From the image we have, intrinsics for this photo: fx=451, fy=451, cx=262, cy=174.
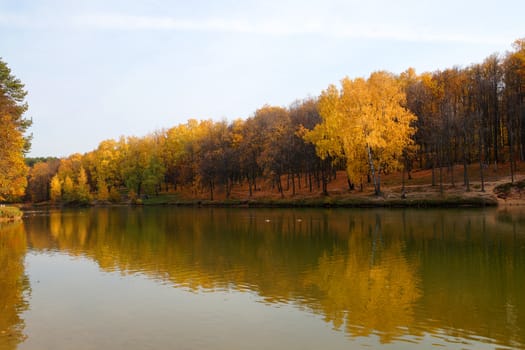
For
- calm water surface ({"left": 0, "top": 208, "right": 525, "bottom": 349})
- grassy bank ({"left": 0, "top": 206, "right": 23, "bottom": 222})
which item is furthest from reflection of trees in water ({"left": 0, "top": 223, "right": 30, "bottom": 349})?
grassy bank ({"left": 0, "top": 206, "right": 23, "bottom": 222})

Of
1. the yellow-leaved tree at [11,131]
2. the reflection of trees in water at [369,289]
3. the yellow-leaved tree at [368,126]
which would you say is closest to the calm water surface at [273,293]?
the reflection of trees in water at [369,289]

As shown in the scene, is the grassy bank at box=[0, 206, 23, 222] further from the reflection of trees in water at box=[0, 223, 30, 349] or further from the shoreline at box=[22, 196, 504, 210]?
the shoreline at box=[22, 196, 504, 210]

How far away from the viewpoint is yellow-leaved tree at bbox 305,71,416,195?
52.2 m

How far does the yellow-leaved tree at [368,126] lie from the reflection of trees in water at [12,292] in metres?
36.5

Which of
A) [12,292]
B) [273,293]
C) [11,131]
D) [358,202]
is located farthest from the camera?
[358,202]

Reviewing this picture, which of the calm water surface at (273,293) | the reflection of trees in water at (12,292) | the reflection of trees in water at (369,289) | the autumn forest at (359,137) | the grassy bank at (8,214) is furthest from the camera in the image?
the autumn forest at (359,137)

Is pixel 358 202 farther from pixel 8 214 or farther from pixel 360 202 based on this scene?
pixel 8 214

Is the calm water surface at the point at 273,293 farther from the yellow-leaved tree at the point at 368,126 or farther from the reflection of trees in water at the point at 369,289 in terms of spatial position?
the yellow-leaved tree at the point at 368,126

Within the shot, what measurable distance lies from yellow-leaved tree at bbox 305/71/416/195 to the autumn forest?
124 millimetres

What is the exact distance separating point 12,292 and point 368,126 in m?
43.5

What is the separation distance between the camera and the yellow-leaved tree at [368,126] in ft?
171

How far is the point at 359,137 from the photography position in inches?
2053

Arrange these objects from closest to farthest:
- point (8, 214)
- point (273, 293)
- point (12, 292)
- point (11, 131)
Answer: point (273, 293), point (12, 292), point (11, 131), point (8, 214)

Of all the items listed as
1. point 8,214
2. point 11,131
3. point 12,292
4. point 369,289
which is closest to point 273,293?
point 369,289
